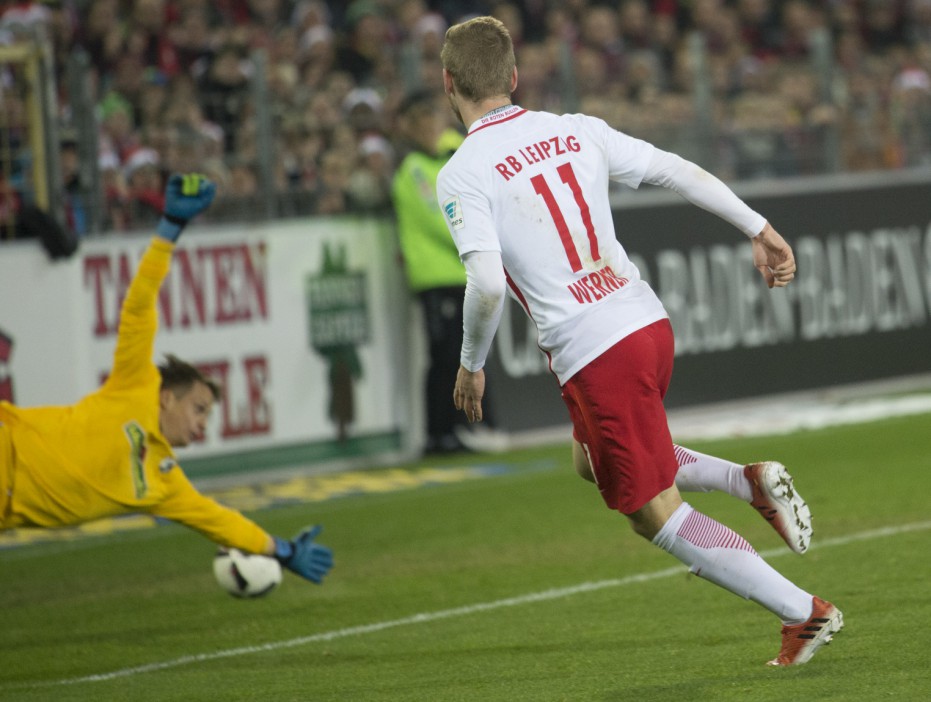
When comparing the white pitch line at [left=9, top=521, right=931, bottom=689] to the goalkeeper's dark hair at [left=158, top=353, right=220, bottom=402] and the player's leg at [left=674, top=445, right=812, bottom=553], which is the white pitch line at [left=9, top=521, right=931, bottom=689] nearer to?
the goalkeeper's dark hair at [left=158, top=353, right=220, bottom=402]

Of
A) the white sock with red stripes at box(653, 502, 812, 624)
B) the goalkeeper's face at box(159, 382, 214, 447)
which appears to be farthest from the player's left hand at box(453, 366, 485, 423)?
the goalkeeper's face at box(159, 382, 214, 447)

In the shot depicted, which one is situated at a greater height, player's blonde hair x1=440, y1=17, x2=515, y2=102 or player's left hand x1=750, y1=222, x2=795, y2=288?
player's blonde hair x1=440, y1=17, x2=515, y2=102

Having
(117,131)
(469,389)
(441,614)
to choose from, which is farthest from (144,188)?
(469,389)

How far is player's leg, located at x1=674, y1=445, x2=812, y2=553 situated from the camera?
507cm

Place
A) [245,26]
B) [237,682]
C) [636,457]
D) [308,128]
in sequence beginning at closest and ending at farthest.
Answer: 1. [636,457]
2. [237,682]
3. [308,128]
4. [245,26]

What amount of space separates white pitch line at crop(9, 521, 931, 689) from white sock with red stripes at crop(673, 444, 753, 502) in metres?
1.56

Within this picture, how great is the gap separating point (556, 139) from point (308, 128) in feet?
22.5

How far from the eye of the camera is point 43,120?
9.97m

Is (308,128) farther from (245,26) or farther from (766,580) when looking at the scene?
(766,580)

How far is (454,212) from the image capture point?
15.8 feet

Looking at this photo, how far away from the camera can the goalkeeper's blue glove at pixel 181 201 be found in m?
6.43

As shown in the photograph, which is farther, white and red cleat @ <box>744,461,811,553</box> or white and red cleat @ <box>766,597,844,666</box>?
white and red cleat @ <box>744,461,811,553</box>

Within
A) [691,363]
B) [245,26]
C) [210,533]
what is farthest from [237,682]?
[245,26]

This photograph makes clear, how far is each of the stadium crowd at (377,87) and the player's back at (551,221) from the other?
5846 millimetres
